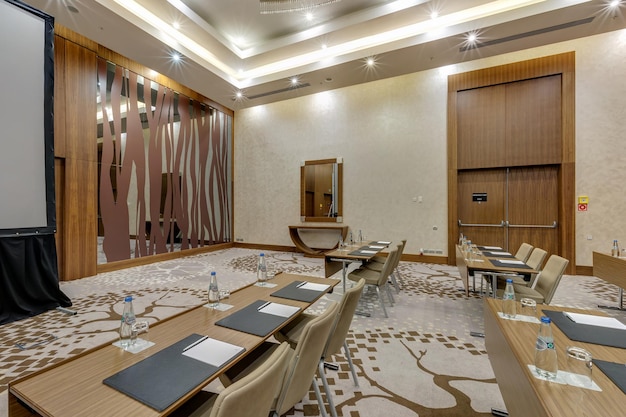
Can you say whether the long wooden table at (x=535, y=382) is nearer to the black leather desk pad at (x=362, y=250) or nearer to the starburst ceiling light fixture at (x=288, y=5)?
the black leather desk pad at (x=362, y=250)

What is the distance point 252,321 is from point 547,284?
3186 millimetres

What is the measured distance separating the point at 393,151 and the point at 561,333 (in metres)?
6.06

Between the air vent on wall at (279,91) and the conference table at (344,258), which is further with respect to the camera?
Answer: the air vent on wall at (279,91)

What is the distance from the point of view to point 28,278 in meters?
3.63

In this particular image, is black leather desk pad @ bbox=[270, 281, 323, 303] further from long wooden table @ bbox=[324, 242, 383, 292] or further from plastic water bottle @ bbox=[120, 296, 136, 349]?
long wooden table @ bbox=[324, 242, 383, 292]

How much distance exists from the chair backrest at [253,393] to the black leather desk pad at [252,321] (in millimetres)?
503

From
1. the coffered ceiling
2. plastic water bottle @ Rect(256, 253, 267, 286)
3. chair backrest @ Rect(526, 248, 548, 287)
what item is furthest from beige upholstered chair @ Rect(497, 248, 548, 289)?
the coffered ceiling

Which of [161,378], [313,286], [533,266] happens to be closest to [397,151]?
[533,266]

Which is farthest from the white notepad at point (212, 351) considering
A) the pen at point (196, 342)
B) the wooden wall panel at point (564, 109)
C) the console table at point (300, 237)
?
the wooden wall panel at point (564, 109)

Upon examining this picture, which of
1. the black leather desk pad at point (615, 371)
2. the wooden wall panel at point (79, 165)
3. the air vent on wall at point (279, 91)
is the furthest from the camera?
the air vent on wall at point (279, 91)

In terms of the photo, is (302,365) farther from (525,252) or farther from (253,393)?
(525,252)

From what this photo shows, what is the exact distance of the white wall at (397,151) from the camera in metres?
5.50

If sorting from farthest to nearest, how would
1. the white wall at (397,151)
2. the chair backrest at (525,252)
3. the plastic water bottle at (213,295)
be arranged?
the white wall at (397,151)
the chair backrest at (525,252)
the plastic water bottle at (213,295)

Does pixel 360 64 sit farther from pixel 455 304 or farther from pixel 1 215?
pixel 1 215
